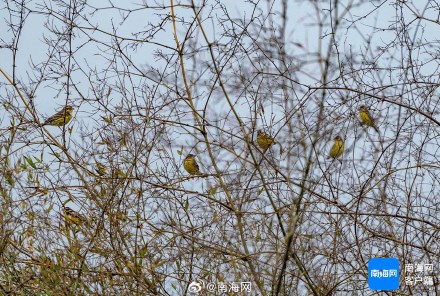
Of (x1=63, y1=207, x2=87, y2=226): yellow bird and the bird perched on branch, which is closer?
the bird perched on branch

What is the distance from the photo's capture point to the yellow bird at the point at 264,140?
4734 mm

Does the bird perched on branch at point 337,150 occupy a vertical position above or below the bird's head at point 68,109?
below

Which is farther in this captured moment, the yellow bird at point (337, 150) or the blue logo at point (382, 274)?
the yellow bird at point (337, 150)

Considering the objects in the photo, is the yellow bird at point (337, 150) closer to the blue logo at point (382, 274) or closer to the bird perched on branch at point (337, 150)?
the bird perched on branch at point (337, 150)

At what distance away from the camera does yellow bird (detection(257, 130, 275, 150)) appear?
4734 mm

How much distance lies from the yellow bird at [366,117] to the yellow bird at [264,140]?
0.55 metres

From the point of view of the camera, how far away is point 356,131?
478 cm

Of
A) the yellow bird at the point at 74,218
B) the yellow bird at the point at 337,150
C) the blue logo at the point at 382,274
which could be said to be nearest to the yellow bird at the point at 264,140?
the yellow bird at the point at 337,150

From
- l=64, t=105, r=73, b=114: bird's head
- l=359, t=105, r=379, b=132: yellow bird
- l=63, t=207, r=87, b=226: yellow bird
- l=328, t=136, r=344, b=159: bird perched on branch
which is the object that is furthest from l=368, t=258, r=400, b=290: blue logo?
l=64, t=105, r=73, b=114: bird's head

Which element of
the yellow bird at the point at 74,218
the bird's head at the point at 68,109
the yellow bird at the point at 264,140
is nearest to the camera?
the yellow bird at the point at 264,140

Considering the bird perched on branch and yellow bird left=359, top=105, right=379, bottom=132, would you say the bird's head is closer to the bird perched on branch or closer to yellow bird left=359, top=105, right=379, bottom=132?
the bird perched on branch

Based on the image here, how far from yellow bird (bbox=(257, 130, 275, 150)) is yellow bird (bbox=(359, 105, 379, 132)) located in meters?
0.55

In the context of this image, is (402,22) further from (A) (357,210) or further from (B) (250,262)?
(B) (250,262)

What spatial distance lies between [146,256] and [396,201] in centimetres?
150
